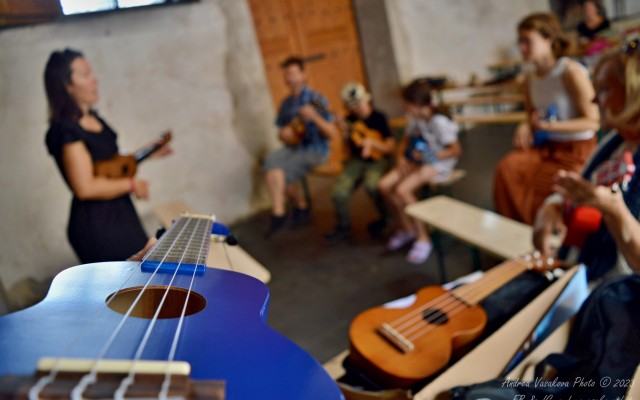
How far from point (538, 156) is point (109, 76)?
282 cm

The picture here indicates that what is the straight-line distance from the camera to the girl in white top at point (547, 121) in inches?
97.6

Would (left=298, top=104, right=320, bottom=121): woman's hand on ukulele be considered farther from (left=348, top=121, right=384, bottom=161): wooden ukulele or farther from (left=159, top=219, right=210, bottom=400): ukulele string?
(left=159, top=219, right=210, bottom=400): ukulele string

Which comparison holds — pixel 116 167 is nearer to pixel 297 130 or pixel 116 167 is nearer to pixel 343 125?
pixel 343 125

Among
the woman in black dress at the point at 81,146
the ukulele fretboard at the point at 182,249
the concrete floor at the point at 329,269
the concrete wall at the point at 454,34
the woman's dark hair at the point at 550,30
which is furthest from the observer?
the concrete wall at the point at 454,34

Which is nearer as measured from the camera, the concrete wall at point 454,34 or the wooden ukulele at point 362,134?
the wooden ukulele at point 362,134

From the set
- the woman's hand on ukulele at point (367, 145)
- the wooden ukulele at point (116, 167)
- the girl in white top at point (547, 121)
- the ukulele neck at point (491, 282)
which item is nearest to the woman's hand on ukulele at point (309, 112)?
the woman's hand on ukulele at point (367, 145)

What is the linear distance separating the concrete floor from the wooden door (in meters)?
1.38

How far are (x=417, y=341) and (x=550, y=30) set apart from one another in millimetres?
2166

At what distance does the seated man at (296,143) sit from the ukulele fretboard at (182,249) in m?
2.98

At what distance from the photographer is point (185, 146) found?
12.3 feet

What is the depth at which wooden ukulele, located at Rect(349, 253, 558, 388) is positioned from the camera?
3.50ft

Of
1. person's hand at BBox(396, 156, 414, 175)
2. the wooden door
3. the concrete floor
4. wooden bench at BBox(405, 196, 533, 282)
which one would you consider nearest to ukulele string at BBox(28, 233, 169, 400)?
the concrete floor

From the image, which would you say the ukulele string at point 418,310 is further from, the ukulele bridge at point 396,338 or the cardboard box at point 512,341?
the cardboard box at point 512,341

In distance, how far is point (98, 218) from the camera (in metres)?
1.06
